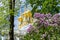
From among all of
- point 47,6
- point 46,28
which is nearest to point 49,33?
point 46,28

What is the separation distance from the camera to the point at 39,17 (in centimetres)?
620

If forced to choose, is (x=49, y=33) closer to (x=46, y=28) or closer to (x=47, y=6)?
(x=46, y=28)

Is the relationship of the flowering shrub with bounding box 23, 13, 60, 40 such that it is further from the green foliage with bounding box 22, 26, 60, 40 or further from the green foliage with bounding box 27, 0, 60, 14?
the green foliage with bounding box 27, 0, 60, 14

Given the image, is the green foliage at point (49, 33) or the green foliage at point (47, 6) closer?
the green foliage at point (49, 33)

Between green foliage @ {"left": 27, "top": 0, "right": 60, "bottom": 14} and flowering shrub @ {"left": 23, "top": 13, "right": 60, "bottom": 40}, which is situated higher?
flowering shrub @ {"left": 23, "top": 13, "right": 60, "bottom": 40}

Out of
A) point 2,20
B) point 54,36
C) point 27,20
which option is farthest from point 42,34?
point 27,20

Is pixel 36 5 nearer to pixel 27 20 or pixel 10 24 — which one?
pixel 27 20

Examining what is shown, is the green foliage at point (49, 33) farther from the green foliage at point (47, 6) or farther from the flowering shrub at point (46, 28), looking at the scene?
the green foliage at point (47, 6)

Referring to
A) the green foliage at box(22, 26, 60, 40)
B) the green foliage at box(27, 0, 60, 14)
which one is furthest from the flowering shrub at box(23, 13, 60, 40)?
the green foliage at box(27, 0, 60, 14)

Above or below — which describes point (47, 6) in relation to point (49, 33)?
below

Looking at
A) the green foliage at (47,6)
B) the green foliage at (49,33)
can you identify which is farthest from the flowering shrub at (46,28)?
the green foliage at (47,6)

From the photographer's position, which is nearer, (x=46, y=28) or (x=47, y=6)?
(x=46, y=28)

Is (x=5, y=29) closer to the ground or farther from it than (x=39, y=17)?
closer to the ground

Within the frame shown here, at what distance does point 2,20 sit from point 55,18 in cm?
248
